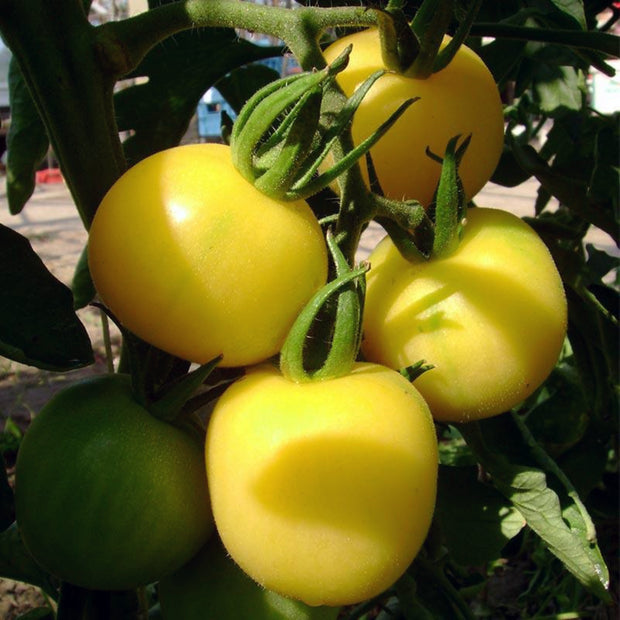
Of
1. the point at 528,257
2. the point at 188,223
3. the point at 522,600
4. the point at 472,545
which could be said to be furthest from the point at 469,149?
the point at 522,600

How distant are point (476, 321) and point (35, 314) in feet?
0.91

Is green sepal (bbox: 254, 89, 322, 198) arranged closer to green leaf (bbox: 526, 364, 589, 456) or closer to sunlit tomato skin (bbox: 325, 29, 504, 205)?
sunlit tomato skin (bbox: 325, 29, 504, 205)

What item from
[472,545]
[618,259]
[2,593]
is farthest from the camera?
[2,593]

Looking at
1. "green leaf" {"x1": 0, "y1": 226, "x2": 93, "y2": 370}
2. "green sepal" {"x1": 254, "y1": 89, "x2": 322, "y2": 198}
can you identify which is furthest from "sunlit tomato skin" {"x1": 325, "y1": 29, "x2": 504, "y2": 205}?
"green leaf" {"x1": 0, "y1": 226, "x2": 93, "y2": 370}

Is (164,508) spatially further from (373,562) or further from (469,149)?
(469,149)

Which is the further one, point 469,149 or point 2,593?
point 2,593

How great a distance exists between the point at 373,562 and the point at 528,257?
Answer: 0.71ft

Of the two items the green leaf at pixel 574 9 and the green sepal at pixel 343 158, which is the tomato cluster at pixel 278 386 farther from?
the green leaf at pixel 574 9

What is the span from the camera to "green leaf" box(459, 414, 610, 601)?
0.58 meters

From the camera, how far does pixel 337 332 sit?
1.47 ft

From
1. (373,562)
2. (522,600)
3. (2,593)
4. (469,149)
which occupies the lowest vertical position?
(522,600)

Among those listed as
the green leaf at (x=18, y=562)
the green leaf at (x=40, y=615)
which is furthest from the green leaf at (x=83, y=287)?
the green leaf at (x=40, y=615)

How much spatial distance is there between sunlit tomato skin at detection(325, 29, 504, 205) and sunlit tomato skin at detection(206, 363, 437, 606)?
0.17 meters

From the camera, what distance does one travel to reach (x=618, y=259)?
34.9 inches
